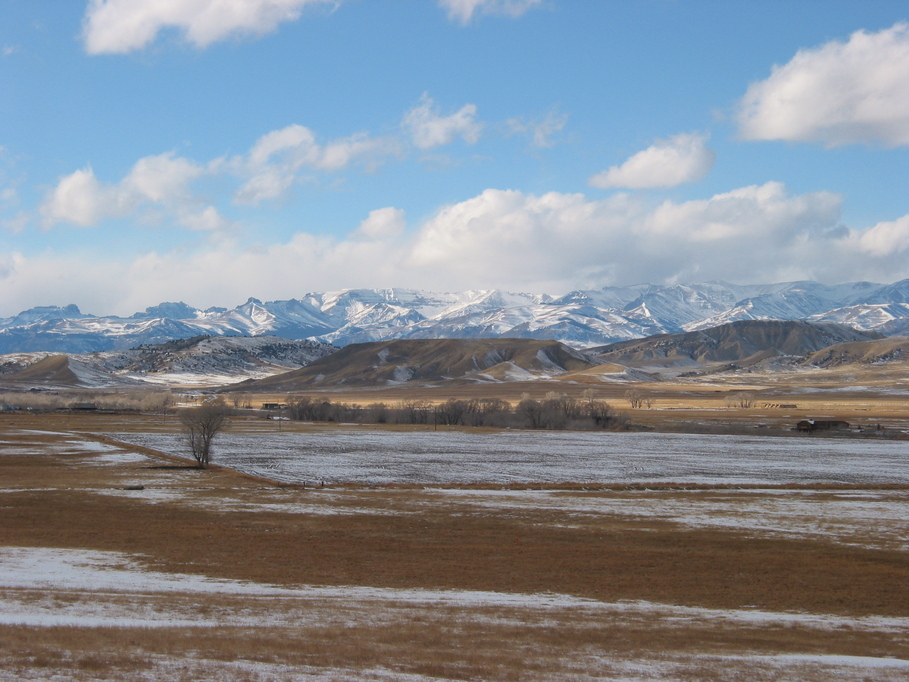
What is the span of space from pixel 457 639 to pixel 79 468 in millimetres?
61389

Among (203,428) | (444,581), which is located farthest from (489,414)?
(444,581)

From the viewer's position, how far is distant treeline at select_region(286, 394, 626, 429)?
162125 mm

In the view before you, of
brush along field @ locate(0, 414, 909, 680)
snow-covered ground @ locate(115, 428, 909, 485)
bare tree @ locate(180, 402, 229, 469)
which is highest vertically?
bare tree @ locate(180, 402, 229, 469)

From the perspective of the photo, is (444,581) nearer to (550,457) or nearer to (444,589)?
(444,589)

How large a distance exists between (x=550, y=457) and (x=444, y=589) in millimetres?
66569

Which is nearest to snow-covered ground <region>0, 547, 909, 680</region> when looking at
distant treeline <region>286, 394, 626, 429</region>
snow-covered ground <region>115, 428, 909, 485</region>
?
snow-covered ground <region>115, 428, 909, 485</region>

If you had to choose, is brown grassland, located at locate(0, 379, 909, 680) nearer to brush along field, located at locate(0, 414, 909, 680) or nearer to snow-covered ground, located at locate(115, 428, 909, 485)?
brush along field, located at locate(0, 414, 909, 680)

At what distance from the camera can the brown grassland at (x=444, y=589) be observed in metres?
19.2

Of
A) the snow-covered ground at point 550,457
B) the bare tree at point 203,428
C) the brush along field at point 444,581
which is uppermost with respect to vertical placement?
the bare tree at point 203,428

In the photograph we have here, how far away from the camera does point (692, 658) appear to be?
809 inches

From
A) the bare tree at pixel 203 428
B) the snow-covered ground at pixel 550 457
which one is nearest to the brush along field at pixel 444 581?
the snow-covered ground at pixel 550 457

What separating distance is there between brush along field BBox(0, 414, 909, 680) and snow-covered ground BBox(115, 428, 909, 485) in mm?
8424

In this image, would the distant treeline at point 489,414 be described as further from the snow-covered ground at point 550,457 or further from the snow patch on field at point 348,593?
the snow patch on field at point 348,593

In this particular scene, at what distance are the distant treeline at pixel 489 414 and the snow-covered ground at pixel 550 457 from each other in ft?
77.8
